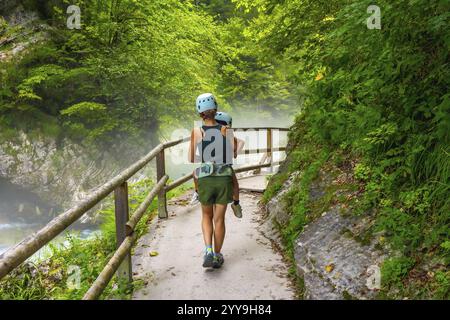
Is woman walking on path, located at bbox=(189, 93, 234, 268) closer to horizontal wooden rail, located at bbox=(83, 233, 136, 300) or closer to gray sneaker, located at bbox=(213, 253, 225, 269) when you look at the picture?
gray sneaker, located at bbox=(213, 253, 225, 269)

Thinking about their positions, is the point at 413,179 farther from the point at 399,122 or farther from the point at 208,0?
the point at 208,0

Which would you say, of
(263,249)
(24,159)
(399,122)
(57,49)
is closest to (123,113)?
(57,49)

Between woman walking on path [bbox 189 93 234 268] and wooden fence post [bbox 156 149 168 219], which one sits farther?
wooden fence post [bbox 156 149 168 219]

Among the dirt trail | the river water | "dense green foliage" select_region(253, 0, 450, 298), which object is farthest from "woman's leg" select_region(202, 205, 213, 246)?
the river water

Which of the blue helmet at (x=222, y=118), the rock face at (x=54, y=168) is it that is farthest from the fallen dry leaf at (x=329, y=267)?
the rock face at (x=54, y=168)

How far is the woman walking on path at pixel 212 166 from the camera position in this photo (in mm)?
4801

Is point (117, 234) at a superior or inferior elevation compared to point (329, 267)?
superior

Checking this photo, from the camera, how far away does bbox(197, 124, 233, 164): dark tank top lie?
189 inches

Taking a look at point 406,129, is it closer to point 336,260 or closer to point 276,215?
point 336,260

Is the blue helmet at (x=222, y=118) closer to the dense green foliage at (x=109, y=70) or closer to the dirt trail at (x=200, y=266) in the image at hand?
the dirt trail at (x=200, y=266)

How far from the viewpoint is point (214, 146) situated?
15.8 ft

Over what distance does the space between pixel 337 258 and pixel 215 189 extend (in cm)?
153

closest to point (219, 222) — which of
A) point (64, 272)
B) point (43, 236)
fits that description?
point (43, 236)
